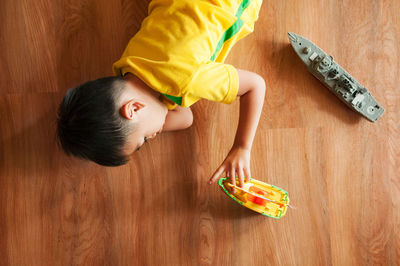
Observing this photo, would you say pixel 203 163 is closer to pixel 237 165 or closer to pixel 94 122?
pixel 237 165

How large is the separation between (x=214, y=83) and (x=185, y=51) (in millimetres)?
80

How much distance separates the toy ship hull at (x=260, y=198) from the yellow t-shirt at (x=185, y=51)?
215mm

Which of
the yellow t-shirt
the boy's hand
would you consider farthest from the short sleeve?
the boy's hand

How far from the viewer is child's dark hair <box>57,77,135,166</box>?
0.49 m

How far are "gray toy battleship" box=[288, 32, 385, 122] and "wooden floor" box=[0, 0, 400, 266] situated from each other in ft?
0.08

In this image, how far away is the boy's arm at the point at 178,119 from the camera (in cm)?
69

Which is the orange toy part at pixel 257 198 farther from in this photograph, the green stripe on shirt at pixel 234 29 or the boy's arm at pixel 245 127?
the green stripe on shirt at pixel 234 29

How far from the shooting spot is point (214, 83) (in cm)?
55

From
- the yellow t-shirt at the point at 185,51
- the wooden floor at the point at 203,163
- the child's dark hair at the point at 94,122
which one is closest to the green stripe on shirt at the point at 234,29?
the yellow t-shirt at the point at 185,51

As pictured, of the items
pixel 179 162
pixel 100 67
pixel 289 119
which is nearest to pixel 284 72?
pixel 289 119

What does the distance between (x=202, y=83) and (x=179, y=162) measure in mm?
255

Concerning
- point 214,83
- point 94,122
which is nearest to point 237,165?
point 214,83

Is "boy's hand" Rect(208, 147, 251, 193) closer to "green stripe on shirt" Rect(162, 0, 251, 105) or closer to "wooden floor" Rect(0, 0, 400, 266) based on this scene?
"wooden floor" Rect(0, 0, 400, 266)

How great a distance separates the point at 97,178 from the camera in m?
0.73
